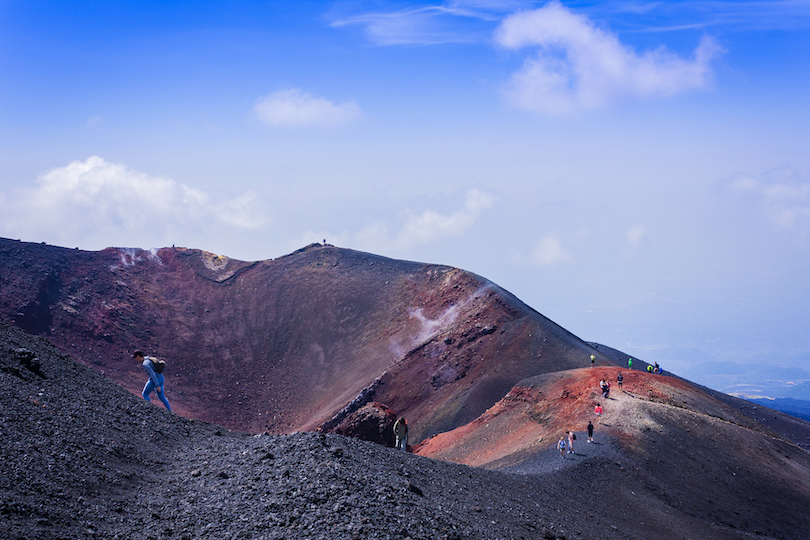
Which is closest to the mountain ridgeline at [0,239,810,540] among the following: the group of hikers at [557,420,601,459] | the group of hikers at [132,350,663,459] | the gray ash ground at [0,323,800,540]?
the gray ash ground at [0,323,800,540]

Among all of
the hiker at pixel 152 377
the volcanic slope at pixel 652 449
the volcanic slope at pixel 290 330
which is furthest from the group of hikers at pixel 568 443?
the hiker at pixel 152 377

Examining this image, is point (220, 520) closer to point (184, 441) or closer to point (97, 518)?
point (97, 518)

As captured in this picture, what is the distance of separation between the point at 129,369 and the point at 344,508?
38.5 meters

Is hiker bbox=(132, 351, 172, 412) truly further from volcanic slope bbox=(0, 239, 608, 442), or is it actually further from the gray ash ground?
volcanic slope bbox=(0, 239, 608, 442)

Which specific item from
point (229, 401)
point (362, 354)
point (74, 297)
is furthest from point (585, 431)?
point (74, 297)

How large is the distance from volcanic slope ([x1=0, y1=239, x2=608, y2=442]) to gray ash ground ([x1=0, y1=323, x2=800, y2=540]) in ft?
61.3

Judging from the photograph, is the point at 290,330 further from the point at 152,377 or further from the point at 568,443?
the point at 568,443

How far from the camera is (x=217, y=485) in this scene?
12.8m

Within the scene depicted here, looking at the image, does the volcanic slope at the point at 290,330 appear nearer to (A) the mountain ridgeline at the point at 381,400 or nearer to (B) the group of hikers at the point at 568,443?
(A) the mountain ridgeline at the point at 381,400

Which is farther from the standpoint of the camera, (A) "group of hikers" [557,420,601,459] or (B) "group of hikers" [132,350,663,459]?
(A) "group of hikers" [557,420,601,459]

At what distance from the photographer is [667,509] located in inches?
793

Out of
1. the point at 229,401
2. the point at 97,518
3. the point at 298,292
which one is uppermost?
the point at 298,292

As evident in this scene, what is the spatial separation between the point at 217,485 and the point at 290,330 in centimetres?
4103

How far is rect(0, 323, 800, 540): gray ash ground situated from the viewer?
1045 cm
